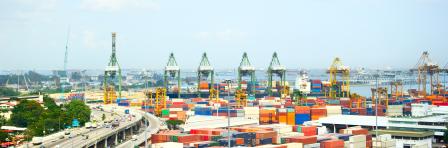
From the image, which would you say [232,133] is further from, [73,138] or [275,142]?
[73,138]

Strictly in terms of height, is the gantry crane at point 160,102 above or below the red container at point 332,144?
above

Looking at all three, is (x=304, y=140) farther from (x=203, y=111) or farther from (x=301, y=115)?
(x=203, y=111)

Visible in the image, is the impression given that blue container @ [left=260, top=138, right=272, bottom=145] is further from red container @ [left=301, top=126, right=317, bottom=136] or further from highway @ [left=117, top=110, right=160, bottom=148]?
highway @ [left=117, top=110, right=160, bottom=148]

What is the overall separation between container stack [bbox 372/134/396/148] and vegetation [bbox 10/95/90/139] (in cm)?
2849

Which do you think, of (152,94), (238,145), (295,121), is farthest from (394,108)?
(238,145)

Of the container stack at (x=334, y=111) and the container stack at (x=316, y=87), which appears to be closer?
the container stack at (x=334, y=111)

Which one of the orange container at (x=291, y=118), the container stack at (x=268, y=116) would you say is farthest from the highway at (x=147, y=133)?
the orange container at (x=291, y=118)

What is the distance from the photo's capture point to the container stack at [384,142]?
41.8 m

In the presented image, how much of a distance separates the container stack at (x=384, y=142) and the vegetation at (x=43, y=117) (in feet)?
93.5

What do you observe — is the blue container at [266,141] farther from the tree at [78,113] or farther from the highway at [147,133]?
the tree at [78,113]

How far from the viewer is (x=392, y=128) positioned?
52.6 m

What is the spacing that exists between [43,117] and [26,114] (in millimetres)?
5100

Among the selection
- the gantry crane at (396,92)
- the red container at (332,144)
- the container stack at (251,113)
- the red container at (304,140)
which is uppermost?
the gantry crane at (396,92)

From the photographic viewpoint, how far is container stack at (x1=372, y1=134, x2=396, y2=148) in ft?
137
